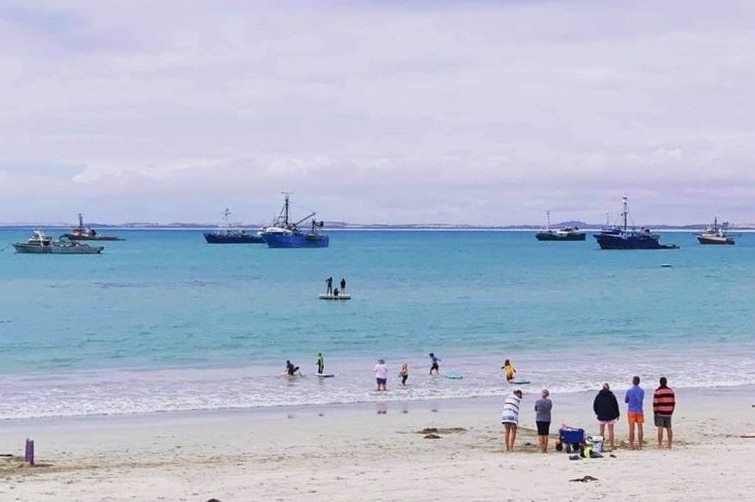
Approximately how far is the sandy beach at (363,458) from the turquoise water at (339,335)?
10.7ft

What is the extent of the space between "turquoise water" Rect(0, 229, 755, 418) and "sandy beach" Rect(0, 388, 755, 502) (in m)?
3.26

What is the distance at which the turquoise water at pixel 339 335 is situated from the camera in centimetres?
3384

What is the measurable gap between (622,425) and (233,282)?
6647cm

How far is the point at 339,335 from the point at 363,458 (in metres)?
27.4

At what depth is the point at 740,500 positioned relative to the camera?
56.4 ft

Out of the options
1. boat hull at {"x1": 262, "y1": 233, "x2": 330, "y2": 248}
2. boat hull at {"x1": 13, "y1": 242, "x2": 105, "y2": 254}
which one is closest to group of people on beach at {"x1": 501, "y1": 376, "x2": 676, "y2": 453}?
boat hull at {"x1": 13, "y1": 242, "x2": 105, "y2": 254}

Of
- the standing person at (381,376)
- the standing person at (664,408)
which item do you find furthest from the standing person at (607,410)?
the standing person at (381,376)

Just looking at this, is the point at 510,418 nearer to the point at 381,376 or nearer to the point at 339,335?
the point at 381,376

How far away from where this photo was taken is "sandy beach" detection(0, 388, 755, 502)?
18.2 metres

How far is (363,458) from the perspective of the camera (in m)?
22.2

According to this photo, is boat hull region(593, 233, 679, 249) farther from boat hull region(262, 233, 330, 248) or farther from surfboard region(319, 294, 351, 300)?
surfboard region(319, 294, 351, 300)

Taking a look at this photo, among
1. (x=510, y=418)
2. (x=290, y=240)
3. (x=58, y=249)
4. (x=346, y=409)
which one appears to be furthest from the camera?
(x=290, y=240)

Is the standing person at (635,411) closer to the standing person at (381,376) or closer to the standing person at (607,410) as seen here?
the standing person at (607,410)

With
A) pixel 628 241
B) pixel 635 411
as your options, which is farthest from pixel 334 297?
pixel 628 241
